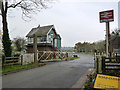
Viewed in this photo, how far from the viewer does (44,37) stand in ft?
78.4

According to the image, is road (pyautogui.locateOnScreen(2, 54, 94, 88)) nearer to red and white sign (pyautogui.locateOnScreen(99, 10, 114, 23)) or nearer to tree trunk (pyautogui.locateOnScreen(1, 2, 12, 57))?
tree trunk (pyautogui.locateOnScreen(1, 2, 12, 57))

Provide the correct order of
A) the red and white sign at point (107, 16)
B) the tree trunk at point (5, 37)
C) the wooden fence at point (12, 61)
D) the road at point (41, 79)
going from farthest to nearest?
the red and white sign at point (107, 16), the tree trunk at point (5, 37), the wooden fence at point (12, 61), the road at point (41, 79)

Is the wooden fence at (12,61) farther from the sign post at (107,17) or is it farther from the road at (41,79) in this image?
the sign post at (107,17)

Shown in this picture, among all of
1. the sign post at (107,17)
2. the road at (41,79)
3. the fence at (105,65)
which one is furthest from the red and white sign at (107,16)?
the road at (41,79)

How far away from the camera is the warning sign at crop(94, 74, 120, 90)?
13.3 ft

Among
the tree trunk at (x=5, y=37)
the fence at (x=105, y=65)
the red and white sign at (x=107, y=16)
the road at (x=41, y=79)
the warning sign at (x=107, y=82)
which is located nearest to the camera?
the warning sign at (x=107, y=82)

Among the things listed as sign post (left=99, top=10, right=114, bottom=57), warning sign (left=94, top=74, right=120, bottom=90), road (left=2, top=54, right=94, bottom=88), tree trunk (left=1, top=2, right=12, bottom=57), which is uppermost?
sign post (left=99, top=10, right=114, bottom=57)

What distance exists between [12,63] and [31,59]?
2686 millimetres

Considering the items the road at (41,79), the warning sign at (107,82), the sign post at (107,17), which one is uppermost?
the sign post at (107,17)

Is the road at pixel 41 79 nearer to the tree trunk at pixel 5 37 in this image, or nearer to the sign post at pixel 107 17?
the tree trunk at pixel 5 37

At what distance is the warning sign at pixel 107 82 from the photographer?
4064mm

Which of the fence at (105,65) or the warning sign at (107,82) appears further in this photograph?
the fence at (105,65)

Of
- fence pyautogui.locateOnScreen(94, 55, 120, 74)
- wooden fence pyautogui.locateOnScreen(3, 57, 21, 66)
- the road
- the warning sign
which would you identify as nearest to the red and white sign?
fence pyautogui.locateOnScreen(94, 55, 120, 74)

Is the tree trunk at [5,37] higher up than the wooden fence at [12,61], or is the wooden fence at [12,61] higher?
the tree trunk at [5,37]
